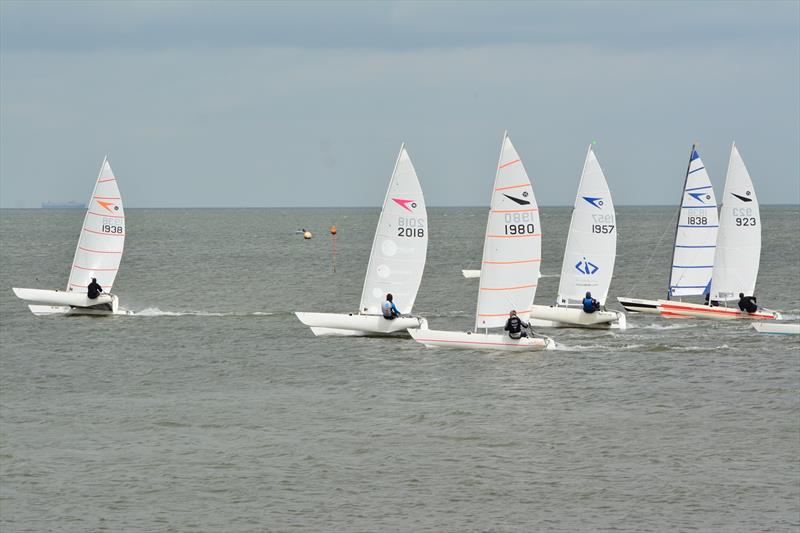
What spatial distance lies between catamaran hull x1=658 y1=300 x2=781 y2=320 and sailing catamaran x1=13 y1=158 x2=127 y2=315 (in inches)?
989

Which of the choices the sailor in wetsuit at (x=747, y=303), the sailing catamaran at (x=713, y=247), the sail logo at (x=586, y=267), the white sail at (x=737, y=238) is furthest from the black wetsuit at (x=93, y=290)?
the sailor in wetsuit at (x=747, y=303)

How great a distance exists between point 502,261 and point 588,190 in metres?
10.7

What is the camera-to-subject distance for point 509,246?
4062cm

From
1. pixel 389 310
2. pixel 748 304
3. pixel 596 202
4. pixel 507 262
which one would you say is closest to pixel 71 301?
pixel 389 310

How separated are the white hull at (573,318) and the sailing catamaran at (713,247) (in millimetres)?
5670

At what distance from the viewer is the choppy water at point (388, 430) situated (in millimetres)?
23625

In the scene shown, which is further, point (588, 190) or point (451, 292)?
point (451, 292)

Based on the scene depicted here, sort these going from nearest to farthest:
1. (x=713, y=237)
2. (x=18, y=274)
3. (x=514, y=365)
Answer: (x=514, y=365) → (x=713, y=237) → (x=18, y=274)

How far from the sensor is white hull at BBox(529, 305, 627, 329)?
1886 inches

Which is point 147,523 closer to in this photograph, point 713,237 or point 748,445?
point 748,445

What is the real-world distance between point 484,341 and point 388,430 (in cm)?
1117

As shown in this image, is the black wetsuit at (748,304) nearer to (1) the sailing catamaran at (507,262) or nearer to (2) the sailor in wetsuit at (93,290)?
(1) the sailing catamaran at (507,262)

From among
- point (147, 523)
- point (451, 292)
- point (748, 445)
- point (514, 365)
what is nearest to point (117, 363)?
point (514, 365)

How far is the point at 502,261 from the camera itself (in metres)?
40.8
